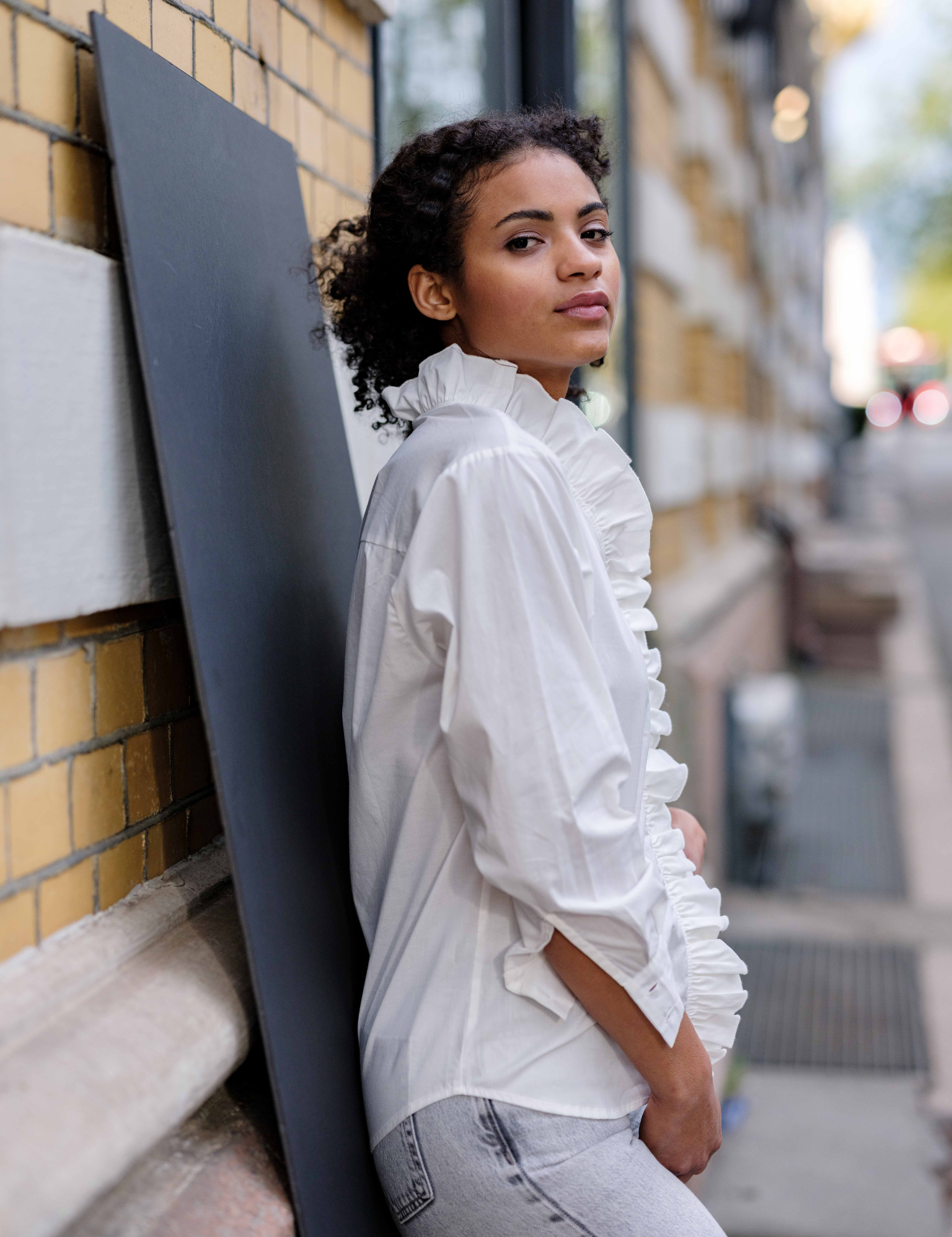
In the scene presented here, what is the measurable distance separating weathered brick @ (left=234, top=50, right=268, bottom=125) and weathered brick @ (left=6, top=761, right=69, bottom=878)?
3.55 ft

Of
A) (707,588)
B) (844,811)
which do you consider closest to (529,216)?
(707,588)

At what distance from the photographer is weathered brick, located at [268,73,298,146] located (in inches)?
79.1

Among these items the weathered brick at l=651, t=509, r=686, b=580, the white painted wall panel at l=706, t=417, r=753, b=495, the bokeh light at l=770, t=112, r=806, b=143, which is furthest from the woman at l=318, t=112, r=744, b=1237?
the bokeh light at l=770, t=112, r=806, b=143

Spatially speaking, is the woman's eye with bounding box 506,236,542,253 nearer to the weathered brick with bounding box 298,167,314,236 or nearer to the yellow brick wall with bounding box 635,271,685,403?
the weathered brick with bounding box 298,167,314,236

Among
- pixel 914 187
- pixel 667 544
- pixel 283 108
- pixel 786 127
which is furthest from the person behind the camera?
pixel 914 187

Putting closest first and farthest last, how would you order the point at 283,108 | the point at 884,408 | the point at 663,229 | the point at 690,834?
the point at 690,834, the point at 283,108, the point at 663,229, the point at 884,408

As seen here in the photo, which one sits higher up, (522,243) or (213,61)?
(213,61)

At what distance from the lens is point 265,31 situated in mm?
1963

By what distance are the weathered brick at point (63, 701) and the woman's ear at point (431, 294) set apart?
68cm

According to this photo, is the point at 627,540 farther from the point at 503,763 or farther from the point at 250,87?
the point at 250,87

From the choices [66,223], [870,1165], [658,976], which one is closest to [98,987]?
[658,976]

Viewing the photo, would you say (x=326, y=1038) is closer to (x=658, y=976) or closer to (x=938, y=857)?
(x=658, y=976)

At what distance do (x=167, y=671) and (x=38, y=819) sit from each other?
0.35m

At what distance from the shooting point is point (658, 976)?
4.46ft
